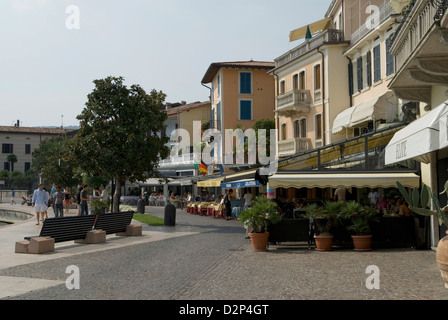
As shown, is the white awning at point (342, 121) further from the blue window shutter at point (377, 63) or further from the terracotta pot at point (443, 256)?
the terracotta pot at point (443, 256)

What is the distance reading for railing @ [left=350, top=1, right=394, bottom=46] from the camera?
965 inches

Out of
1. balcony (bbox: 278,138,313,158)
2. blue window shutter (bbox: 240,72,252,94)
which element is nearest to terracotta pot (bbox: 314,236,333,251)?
balcony (bbox: 278,138,313,158)

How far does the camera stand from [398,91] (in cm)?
1409

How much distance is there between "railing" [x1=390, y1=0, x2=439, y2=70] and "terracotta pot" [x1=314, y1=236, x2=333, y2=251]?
15.2ft

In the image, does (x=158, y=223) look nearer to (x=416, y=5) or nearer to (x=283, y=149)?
(x=283, y=149)

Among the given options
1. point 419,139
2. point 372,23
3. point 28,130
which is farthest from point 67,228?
point 28,130

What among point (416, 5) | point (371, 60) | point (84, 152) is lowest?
point (84, 152)

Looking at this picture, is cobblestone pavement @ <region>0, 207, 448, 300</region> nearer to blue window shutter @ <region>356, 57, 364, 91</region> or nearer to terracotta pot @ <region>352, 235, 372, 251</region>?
terracotta pot @ <region>352, 235, 372, 251</region>

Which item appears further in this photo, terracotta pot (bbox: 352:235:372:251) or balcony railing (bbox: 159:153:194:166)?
balcony railing (bbox: 159:153:194:166)

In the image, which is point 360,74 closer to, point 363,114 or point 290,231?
point 363,114

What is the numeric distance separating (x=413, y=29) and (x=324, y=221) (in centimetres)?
A: 524

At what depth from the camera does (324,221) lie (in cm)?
1411
